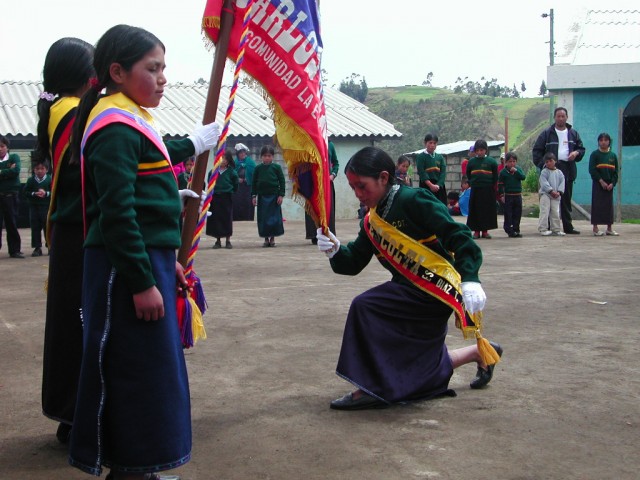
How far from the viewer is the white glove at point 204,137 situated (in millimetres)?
3475

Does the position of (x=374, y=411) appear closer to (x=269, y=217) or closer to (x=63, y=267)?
(x=63, y=267)

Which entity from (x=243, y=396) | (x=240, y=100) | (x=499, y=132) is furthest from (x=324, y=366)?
(x=499, y=132)

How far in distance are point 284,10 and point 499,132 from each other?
50.6 m

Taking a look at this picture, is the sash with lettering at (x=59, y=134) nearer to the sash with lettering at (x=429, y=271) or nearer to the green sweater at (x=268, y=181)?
the sash with lettering at (x=429, y=271)

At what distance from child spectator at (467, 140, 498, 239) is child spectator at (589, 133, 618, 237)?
1603 mm

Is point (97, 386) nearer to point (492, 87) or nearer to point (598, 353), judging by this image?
point (598, 353)

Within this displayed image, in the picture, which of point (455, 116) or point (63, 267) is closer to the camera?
point (63, 267)

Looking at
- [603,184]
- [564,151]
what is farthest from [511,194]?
[603,184]

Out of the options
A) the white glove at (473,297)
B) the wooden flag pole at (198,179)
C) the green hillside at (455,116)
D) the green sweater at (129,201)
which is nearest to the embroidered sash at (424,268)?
the white glove at (473,297)

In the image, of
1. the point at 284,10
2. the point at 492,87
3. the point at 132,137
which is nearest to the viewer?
the point at 132,137

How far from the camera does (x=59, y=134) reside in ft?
11.9

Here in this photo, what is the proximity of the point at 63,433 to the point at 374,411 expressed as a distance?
4.87 feet

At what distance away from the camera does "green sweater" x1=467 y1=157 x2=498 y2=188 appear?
14.5 meters

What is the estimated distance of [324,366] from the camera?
5129 mm
